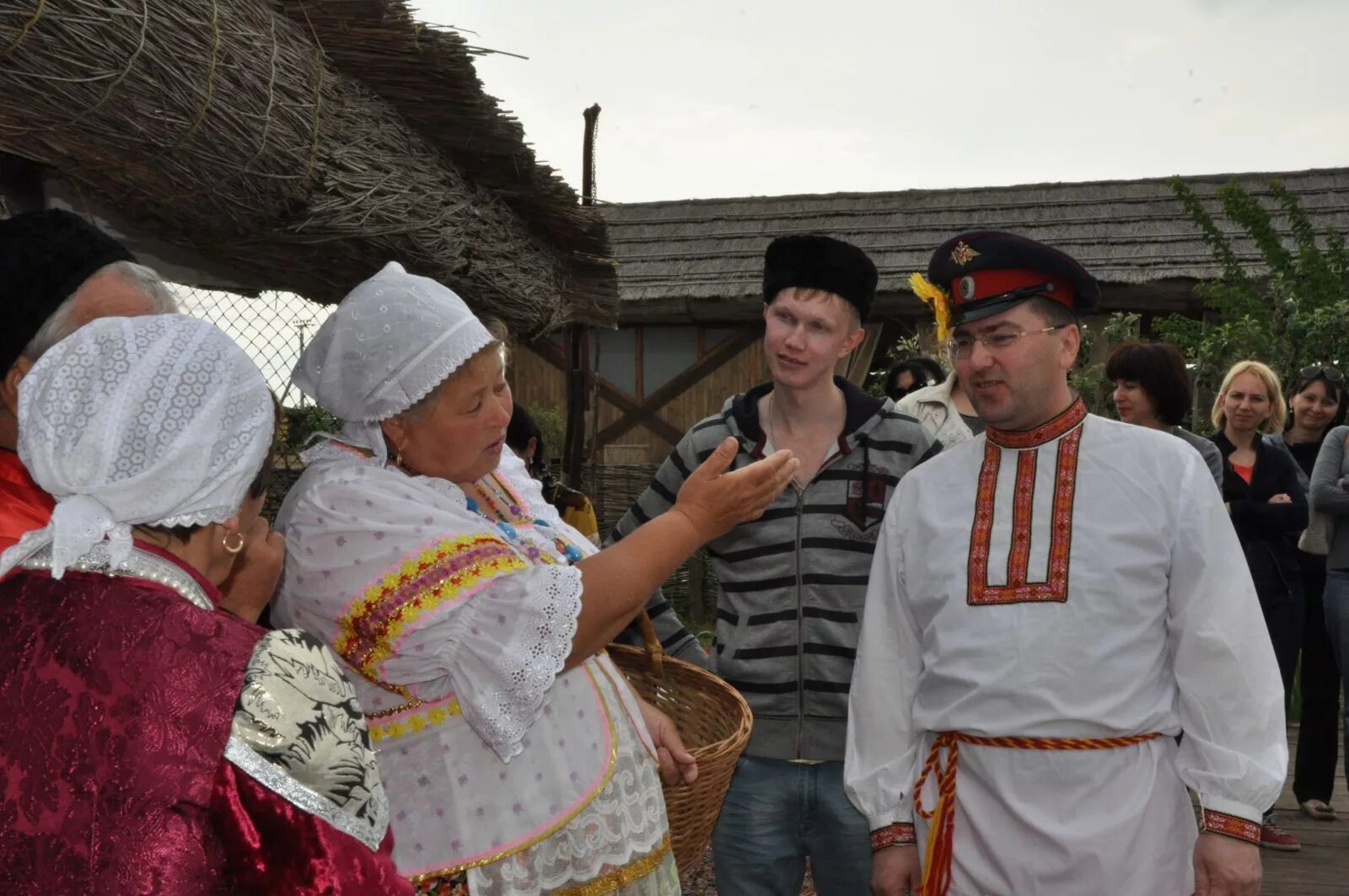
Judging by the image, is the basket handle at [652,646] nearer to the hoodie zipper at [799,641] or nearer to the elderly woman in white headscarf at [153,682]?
the hoodie zipper at [799,641]

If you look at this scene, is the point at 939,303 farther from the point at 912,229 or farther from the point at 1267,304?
the point at 912,229

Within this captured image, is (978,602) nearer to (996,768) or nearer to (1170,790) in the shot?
(996,768)

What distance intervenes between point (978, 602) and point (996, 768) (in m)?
0.34

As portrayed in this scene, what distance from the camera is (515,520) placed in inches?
96.1

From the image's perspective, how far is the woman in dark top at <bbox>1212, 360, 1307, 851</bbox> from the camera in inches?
225

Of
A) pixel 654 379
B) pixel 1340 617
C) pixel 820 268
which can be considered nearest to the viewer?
pixel 820 268

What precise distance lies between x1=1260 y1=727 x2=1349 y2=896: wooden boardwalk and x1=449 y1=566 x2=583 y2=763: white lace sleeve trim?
3.93 meters

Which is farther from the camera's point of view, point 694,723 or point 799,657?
point 799,657

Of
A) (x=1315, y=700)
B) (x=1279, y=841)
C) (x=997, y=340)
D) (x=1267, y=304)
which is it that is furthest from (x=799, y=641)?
(x=1267, y=304)

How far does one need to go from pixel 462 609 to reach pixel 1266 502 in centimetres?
498

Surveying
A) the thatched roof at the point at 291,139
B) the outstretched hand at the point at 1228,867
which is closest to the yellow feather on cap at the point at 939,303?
the outstretched hand at the point at 1228,867

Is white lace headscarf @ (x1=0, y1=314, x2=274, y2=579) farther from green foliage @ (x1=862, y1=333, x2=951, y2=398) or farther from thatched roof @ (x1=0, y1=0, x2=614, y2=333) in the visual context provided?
green foliage @ (x1=862, y1=333, x2=951, y2=398)

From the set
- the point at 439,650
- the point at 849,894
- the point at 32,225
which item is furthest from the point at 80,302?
the point at 849,894

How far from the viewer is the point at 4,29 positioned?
6.87 ft
